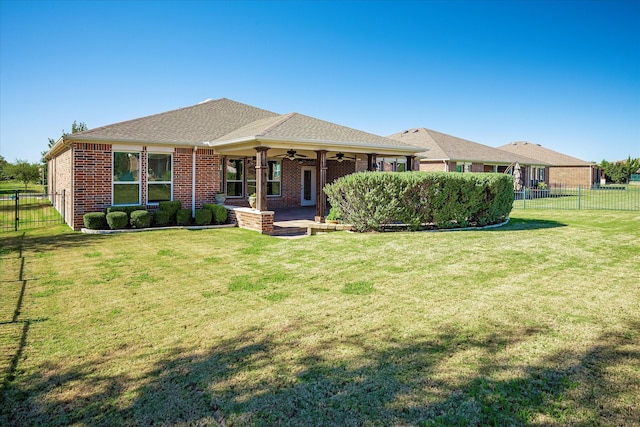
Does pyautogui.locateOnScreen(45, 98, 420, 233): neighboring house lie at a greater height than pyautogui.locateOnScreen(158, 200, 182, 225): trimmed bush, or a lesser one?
greater

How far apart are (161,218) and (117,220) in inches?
55.5

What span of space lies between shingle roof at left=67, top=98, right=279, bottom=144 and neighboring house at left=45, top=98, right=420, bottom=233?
0.11 feet

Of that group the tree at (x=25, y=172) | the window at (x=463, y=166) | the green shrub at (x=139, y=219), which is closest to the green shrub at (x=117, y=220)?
the green shrub at (x=139, y=219)

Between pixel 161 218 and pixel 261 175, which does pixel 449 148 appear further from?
pixel 161 218

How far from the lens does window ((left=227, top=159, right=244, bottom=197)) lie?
17844 mm

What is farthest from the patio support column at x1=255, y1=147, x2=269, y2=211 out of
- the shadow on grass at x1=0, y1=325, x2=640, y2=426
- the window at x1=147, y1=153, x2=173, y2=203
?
the shadow on grass at x1=0, y1=325, x2=640, y2=426

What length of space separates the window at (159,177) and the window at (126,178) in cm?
40

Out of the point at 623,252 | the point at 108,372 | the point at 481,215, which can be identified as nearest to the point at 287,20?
the point at 481,215

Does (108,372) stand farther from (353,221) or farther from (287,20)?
(287,20)

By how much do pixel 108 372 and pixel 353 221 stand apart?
9.26m

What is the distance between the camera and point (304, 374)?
3699mm

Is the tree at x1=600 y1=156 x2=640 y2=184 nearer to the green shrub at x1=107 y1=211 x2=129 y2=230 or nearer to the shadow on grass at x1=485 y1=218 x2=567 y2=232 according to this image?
the shadow on grass at x1=485 y1=218 x2=567 y2=232

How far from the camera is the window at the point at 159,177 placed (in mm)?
14688

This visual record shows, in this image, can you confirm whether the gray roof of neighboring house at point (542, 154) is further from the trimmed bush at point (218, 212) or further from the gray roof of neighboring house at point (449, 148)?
the trimmed bush at point (218, 212)
